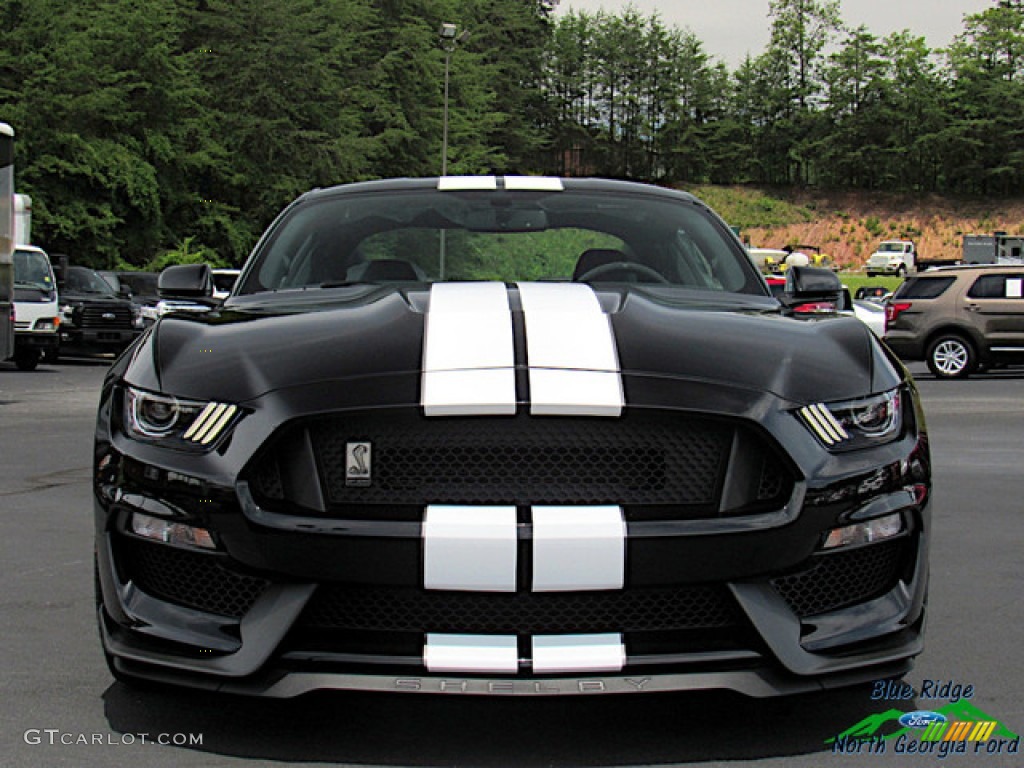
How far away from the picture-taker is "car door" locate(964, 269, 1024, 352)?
74.1ft

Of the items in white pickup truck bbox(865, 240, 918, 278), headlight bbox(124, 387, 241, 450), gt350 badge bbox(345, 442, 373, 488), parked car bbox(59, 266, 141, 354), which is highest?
headlight bbox(124, 387, 241, 450)

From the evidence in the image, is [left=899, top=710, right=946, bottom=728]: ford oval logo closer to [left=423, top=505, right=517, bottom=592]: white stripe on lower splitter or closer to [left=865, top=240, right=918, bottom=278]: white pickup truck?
[left=423, top=505, right=517, bottom=592]: white stripe on lower splitter

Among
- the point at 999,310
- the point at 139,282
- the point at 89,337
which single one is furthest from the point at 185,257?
the point at 999,310

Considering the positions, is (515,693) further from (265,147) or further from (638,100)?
(638,100)

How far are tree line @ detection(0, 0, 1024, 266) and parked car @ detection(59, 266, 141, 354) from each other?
42.1 ft

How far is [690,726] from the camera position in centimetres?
351

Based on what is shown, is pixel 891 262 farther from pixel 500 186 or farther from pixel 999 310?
pixel 500 186

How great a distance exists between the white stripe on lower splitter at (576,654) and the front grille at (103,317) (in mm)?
23852

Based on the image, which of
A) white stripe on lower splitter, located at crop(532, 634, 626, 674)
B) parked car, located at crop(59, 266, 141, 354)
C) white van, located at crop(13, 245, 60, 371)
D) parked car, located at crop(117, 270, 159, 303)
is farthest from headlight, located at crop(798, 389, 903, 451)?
parked car, located at crop(117, 270, 159, 303)

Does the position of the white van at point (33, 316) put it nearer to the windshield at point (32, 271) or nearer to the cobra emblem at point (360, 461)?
the windshield at point (32, 271)

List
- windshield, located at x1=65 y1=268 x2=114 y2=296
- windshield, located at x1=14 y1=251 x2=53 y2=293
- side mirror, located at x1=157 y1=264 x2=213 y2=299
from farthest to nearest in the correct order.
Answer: windshield, located at x1=65 y1=268 x2=114 y2=296
windshield, located at x1=14 y1=251 x2=53 y2=293
side mirror, located at x1=157 y1=264 x2=213 y2=299

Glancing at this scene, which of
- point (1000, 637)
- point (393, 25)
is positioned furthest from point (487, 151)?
point (1000, 637)

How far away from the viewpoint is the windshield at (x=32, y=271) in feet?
76.2

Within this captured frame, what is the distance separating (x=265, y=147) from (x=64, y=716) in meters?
49.2
